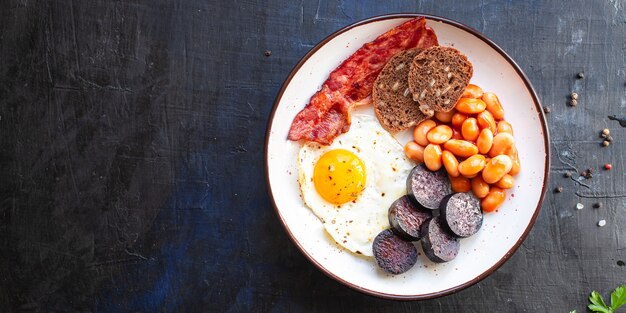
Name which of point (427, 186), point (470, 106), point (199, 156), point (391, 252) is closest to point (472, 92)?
point (470, 106)


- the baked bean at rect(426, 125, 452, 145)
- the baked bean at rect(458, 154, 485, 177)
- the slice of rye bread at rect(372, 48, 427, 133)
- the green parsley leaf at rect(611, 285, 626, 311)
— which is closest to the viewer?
the baked bean at rect(458, 154, 485, 177)

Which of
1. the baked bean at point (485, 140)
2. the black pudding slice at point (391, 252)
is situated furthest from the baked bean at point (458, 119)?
the black pudding slice at point (391, 252)

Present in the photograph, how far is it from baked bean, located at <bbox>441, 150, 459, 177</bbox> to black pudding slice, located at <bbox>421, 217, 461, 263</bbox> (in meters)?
0.27

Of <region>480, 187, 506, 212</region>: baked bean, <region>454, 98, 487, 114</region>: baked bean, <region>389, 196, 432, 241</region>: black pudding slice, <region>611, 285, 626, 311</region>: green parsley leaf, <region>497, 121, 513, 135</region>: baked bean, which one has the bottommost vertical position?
<region>611, 285, 626, 311</region>: green parsley leaf

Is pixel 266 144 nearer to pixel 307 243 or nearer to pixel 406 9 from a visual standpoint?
pixel 307 243

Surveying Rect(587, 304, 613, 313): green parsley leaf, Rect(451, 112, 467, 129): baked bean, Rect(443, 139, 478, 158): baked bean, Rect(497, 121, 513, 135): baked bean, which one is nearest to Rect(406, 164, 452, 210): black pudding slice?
Rect(443, 139, 478, 158): baked bean

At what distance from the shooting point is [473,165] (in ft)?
9.84

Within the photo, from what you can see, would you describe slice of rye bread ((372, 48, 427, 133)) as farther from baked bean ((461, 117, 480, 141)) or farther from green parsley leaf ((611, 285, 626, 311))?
green parsley leaf ((611, 285, 626, 311))

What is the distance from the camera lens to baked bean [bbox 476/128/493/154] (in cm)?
304

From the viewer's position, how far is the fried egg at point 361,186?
10.5 feet

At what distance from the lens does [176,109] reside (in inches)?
133

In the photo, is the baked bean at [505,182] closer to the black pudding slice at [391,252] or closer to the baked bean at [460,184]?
the baked bean at [460,184]

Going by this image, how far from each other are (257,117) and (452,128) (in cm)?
111

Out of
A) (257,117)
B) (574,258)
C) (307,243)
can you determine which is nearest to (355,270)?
(307,243)
